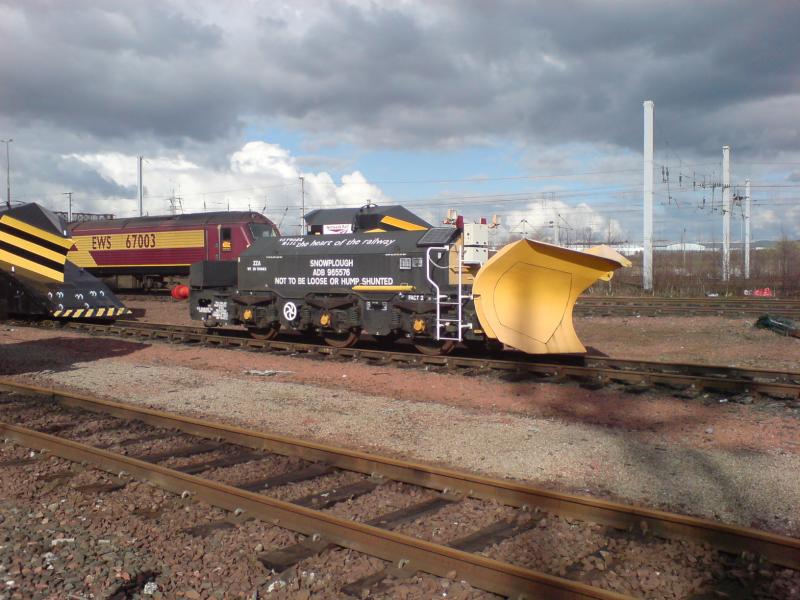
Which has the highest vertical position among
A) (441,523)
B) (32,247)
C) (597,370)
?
(32,247)

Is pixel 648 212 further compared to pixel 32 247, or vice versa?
pixel 648 212

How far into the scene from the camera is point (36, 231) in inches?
492

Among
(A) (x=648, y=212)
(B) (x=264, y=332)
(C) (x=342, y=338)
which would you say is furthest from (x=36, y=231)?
(A) (x=648, y=212)

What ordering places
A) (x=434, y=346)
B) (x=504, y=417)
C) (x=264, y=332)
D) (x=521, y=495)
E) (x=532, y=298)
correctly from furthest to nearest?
(x=264, y=332) → (x=434, y=346) → (x=532, y=298) → (x=504, y=417) → (x=521, y=495)

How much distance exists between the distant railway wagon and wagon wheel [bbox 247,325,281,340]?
375 inches

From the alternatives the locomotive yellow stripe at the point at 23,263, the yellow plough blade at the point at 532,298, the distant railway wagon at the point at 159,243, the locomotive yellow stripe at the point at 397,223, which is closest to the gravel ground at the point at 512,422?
the yellow plough blade at the point at 532,298

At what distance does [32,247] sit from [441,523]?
1061 centimetres

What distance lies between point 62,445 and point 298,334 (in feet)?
33.5

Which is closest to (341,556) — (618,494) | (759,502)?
(618,494)

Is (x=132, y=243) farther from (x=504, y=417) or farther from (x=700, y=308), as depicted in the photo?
(x=504, y=417)

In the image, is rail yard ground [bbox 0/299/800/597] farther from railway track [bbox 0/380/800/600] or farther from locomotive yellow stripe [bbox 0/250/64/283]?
locomotive yellow stripe [bbox 0/250/64/283]

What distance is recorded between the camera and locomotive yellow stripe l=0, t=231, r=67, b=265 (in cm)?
1238

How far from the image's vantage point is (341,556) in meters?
4.45

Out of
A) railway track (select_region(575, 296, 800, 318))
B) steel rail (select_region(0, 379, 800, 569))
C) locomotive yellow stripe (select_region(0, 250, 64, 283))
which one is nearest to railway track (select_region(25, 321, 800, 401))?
locomotive yellow stripe (select_region(0, 250, 64, 283))
